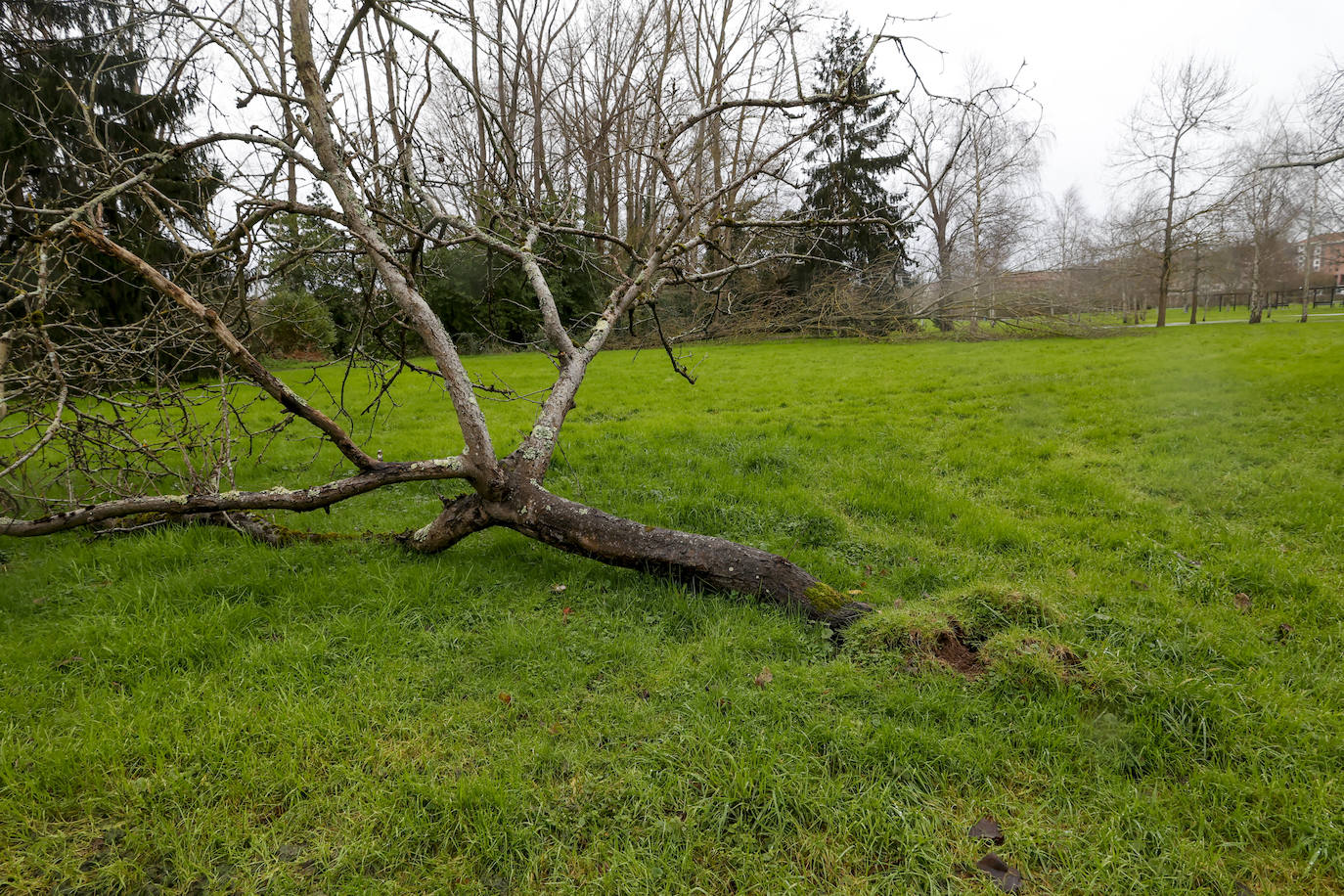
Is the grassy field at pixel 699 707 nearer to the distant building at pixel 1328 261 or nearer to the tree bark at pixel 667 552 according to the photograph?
the tree bark at pixel 667 552

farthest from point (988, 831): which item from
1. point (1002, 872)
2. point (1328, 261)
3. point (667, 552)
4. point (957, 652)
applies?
point (1328, 261)

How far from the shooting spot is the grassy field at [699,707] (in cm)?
188

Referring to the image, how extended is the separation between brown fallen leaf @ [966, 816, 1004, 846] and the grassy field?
4 centimetres

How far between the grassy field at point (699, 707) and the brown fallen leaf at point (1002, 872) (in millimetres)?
35

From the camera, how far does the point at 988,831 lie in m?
1.96

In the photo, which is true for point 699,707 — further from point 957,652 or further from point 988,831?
point 957,652

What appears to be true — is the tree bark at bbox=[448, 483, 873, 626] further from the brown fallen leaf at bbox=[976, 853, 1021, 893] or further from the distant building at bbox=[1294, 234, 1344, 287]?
the distant building at bbox=[1294, 234, 1344, 287]

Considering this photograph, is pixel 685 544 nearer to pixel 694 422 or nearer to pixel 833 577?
pixel 833 577

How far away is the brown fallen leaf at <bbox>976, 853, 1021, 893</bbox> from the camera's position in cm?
177

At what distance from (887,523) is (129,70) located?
1442 centimetres

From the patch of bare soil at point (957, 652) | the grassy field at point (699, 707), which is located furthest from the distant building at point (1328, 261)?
the patch of bare soil at point (957, 652)

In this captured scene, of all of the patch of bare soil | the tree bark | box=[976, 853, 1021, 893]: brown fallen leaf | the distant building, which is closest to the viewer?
box=[976, 853, 1021, 893]: brown fallen leaf

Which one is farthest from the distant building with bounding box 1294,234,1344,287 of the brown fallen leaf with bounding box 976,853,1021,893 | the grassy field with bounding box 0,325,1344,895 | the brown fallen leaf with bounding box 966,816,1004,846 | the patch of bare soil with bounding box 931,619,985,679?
the brown fallen leaf with bounding box 976,853,1021,893

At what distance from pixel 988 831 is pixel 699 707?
3.70 ft
